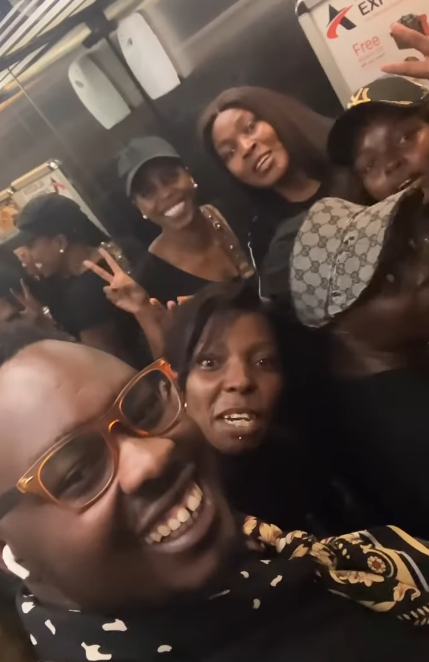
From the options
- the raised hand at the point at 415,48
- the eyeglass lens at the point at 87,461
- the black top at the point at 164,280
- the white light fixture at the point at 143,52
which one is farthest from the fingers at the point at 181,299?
the raised hand at the point at 415,48

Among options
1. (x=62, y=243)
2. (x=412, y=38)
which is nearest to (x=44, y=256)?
(x=62, y=243)

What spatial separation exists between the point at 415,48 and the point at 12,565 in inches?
26.9

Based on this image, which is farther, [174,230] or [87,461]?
[174,230]

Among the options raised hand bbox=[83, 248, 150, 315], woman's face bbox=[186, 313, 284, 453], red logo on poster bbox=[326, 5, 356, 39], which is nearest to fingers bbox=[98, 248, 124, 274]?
raised hand bbox=[83, 248, 150, 315]

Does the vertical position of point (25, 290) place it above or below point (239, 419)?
above

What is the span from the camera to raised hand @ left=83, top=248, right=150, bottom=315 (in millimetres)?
728

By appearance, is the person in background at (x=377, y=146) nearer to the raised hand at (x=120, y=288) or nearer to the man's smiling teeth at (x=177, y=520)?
the raised hand at (x=120, y=288)

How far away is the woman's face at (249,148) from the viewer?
75 centimetres

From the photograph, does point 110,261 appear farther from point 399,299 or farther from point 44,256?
point 399,299

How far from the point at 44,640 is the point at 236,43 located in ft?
2.14

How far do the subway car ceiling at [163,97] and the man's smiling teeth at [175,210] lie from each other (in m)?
0.03

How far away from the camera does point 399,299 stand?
75cm

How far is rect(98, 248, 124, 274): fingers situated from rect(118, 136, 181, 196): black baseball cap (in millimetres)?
66

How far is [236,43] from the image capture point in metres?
0.75
